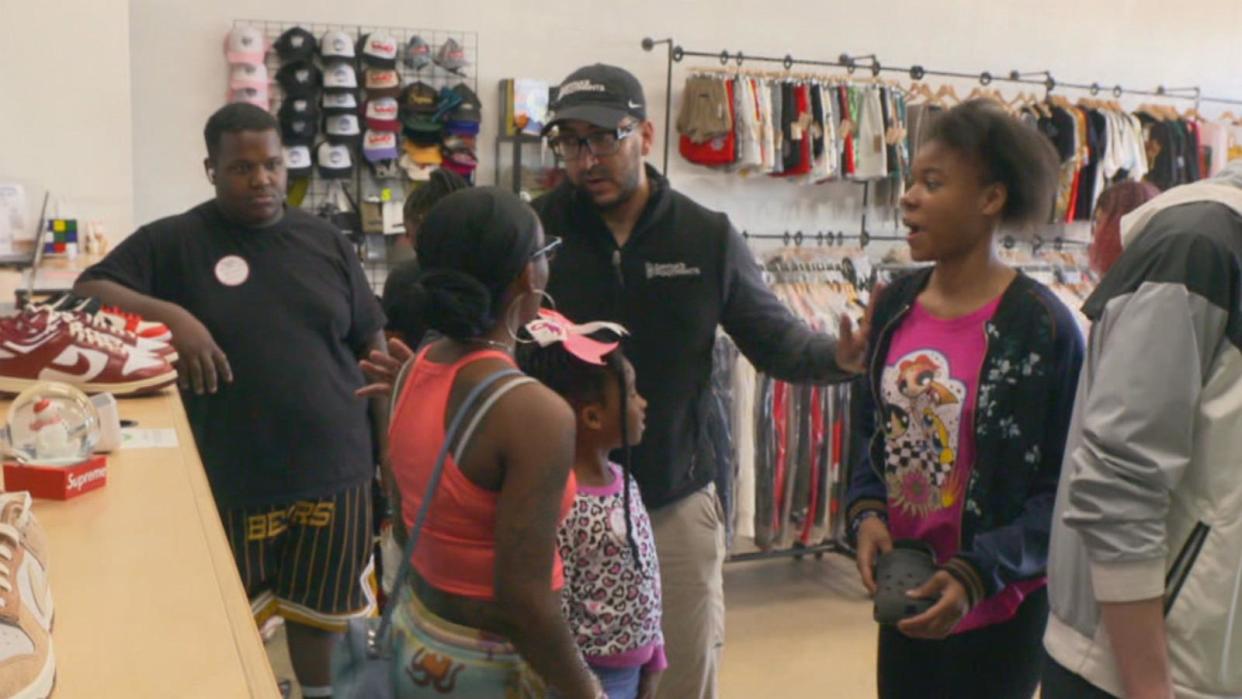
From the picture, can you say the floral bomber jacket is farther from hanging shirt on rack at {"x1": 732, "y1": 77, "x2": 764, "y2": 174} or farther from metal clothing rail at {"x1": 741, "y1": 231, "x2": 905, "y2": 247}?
metal clothing rail at {"x1": 741, "y1": 231, "x2": 905, "y2": 247}

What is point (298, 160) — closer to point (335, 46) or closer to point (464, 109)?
point (335, 46)

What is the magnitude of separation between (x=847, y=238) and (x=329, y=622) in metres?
4.63

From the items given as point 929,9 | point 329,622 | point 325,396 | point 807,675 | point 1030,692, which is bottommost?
point 807,675

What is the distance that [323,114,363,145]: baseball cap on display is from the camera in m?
5.36

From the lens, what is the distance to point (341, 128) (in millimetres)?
5363

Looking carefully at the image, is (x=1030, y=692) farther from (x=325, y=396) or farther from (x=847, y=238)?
(x=847, y=238)

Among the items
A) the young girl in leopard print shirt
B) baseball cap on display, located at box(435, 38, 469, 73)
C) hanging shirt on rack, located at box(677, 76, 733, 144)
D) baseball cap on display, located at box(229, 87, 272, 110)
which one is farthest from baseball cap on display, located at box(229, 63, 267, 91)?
the young girl in leopard print shirt

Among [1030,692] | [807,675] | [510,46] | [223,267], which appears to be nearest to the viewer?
[1030,692]

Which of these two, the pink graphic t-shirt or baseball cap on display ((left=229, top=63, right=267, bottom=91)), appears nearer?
the pink graphic t-shirt

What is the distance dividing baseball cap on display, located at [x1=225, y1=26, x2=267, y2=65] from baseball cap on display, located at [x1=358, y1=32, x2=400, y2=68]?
0.49 m

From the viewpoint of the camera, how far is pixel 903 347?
76.2 inches

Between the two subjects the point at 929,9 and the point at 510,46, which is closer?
the point at 510,46

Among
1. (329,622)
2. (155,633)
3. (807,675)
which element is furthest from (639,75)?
(155,633)

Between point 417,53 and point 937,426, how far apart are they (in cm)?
428
